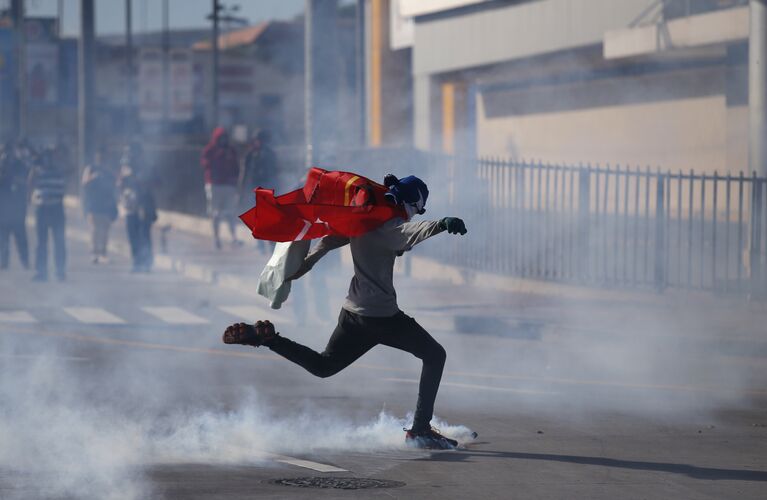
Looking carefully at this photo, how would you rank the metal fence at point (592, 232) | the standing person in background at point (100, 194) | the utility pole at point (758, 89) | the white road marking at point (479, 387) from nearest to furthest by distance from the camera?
1. the white road marking at point (479, 387)
2. the metal fence at point (592, 232)
3. the utility pole at point (758, 89)
4. the standing person in background at point (100, 194)

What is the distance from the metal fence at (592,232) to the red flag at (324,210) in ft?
27.5

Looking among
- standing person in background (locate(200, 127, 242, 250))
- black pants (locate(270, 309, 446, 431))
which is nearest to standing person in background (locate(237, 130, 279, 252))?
standing person in background (locate(200, 127, 242, 250))

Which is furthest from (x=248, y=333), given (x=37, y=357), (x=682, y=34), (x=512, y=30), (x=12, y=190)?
(x=512, y=30)

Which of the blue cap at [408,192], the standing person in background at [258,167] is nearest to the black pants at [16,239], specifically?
the standing person in background at [258,167]

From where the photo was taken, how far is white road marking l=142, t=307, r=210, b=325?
634 inches

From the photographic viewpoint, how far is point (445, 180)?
2095cm

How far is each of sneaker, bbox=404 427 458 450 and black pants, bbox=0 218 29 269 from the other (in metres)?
14.2

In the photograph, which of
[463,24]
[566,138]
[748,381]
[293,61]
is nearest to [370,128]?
[463,24]

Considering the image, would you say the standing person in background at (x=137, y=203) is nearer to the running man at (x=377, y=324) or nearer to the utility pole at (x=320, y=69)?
the utility pole at (x=320, y=69)

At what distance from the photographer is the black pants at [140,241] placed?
21984mm

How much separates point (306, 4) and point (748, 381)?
786 centimetres

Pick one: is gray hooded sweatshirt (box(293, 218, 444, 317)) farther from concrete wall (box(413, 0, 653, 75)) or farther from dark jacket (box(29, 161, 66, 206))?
concrete wall (box(413, 0, 653, 75))

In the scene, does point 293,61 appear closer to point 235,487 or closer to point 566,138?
point 566,138

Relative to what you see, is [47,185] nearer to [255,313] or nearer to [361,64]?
[255,313]
